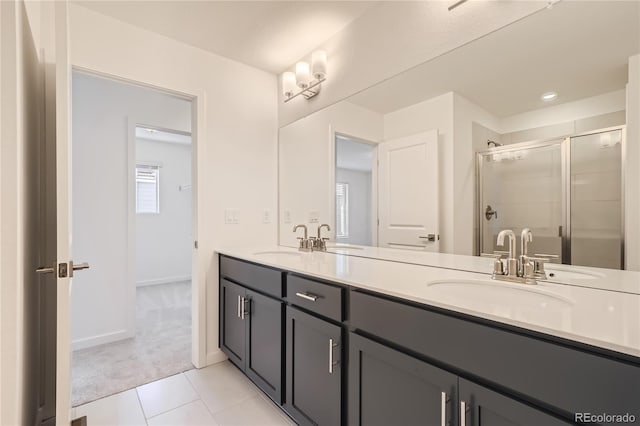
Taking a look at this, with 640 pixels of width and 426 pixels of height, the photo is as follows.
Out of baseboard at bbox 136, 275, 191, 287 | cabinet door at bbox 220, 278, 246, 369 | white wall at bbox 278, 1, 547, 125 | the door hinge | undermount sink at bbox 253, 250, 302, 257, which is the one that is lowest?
baseboard at bbox 136, 275, 191, 287

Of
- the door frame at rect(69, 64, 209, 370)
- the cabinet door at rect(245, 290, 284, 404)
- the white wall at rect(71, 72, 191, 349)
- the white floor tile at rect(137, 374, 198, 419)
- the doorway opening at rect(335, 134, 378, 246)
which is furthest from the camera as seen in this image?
the white wall at rect(71, 72, 191, 349)

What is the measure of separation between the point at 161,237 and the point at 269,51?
396 cm

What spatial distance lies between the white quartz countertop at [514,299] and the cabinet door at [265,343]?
30 centimetres

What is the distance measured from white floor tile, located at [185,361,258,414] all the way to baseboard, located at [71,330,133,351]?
999mm

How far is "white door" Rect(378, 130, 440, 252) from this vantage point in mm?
1561

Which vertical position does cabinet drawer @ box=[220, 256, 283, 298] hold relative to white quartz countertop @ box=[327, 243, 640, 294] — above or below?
below

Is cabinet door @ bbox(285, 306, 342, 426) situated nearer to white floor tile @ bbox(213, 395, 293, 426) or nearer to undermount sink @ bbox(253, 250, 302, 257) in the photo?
white floor tile @ bbox(213, 395, 293, 426)

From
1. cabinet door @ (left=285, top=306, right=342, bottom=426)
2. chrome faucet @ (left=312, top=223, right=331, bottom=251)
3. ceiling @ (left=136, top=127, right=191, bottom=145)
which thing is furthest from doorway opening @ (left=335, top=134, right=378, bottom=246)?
ceiling @ (left=136, top=127, right=191, bottom=145)

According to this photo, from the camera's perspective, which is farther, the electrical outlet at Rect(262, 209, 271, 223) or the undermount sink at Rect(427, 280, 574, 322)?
the electrical outlet at Rect(262, 209, 271, 223)

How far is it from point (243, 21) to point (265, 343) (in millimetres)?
2049

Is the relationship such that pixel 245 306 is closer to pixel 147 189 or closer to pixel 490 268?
pixel 490 268

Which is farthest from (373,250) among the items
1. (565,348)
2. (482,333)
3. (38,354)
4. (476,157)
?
(38,354)

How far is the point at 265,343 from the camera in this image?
5.60ft

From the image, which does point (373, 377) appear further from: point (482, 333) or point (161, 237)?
point (161, 237)
